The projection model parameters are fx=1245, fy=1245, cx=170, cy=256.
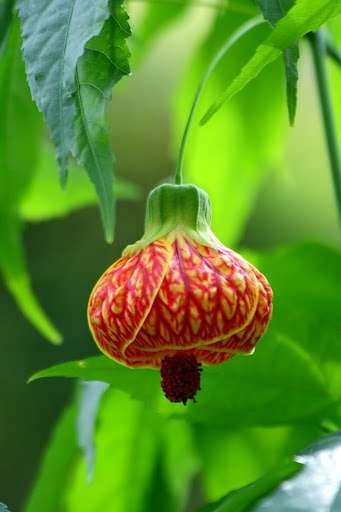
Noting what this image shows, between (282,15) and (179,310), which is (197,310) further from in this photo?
(282,15)

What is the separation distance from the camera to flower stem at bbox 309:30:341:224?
0.70m

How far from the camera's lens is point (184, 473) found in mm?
885

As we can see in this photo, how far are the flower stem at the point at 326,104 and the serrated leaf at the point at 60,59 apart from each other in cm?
26

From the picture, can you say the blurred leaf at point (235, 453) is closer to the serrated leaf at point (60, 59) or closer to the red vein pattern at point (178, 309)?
the red vein pattern at point (178, 309)

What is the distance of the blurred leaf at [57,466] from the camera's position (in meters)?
0.83

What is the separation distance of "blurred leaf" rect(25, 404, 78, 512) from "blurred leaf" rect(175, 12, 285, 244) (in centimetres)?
21

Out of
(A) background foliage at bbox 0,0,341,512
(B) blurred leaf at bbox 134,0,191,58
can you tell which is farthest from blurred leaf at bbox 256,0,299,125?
(B) blurred leaf at bbox 134,0,191,58

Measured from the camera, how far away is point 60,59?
46 cm

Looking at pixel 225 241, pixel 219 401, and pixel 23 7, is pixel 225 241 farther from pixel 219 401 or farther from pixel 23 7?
pixel 23 7

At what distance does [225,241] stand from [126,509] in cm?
23

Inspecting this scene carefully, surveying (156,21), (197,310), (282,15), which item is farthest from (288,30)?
(156,21)

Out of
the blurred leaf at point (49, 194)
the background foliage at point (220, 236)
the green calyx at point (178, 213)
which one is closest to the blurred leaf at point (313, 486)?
the background foliage at point (220, 236)

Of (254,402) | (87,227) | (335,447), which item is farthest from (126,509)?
(87,227)

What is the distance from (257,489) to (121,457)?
354 millimetres
